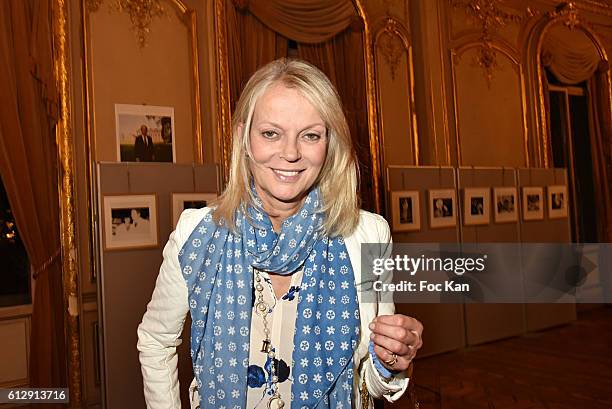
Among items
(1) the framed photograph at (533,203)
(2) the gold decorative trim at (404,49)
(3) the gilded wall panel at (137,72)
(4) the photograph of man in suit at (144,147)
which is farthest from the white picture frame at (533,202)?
(4) the photograph of man in suit at (144,147)

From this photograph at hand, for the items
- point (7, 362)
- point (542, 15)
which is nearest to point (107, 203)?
point (7, 362)

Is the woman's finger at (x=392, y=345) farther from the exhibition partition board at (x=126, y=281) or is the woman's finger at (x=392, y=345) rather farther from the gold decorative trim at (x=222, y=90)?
the gold decorative trim at (x=222, y=90)

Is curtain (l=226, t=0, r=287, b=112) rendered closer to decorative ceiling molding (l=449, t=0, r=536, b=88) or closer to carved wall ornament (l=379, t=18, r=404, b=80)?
carved wall ornament (l=379, t=18, r=404, b=80)

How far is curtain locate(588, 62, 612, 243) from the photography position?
8.23 meters

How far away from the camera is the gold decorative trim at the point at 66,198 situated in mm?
4129

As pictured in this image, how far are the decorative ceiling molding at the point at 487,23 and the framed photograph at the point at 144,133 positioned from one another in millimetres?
4277

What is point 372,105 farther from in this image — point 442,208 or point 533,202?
point 533,202

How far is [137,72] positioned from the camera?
4535 mm

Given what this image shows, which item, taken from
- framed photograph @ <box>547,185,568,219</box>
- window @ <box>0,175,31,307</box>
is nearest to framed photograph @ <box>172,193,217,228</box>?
window @ <box>0,175,31,307</box>

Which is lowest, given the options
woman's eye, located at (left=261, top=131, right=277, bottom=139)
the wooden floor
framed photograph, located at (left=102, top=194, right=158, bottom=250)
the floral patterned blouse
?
the wooden floor

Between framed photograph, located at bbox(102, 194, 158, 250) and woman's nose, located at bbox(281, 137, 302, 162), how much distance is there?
2103mm

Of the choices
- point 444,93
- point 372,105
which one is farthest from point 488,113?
point 372,105

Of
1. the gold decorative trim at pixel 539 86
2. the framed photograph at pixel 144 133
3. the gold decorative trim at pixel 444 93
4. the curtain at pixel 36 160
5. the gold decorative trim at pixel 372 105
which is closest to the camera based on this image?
the curtain at pixel 36 160

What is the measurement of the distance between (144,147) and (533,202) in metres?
4.12
